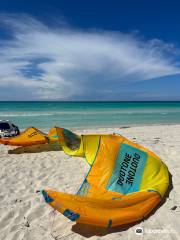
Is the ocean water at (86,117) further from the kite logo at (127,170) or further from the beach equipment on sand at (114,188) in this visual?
the kite logo at (127,170)

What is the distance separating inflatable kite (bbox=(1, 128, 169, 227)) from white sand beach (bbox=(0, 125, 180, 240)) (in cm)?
24

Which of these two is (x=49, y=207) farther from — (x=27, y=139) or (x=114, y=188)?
(x=27, y=139)

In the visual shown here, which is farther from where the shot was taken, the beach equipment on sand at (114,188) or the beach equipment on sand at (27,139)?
the beach equipment on sand at (27,139)

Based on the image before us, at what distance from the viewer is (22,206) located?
5.52m

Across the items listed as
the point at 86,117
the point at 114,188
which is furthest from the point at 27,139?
the point at 86,117

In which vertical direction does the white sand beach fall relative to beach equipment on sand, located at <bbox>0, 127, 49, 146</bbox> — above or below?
below

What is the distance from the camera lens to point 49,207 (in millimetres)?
5453

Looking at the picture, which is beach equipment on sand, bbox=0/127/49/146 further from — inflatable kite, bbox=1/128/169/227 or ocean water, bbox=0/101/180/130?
ocean water, bbox=0/101/180/130

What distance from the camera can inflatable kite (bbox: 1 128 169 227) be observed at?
176 inches

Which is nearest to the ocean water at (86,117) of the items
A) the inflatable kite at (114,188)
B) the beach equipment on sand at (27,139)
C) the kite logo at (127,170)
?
the beach equipment on sand at (27,139)

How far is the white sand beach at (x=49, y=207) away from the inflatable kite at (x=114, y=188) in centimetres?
24

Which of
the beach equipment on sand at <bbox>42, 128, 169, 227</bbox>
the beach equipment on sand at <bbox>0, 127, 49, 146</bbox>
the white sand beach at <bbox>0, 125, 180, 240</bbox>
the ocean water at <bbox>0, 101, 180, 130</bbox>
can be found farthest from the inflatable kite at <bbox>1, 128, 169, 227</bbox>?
the ocean water at <bbox>0, 101, 180, 130</bbox>

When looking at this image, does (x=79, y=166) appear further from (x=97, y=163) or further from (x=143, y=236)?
(x=143, y=236)

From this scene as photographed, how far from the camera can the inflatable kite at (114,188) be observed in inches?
176
